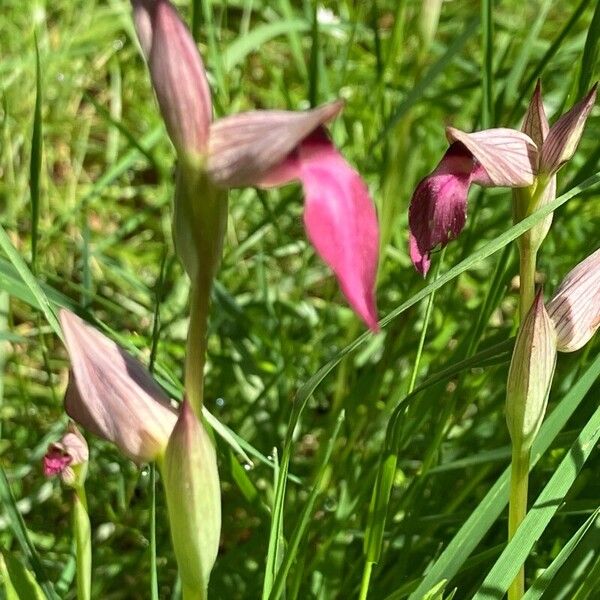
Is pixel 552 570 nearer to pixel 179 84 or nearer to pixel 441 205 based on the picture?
pixel 441 205

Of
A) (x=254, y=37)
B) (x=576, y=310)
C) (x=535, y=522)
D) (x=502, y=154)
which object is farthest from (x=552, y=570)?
(x=254, y=37)

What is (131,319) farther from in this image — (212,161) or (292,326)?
(212,161)

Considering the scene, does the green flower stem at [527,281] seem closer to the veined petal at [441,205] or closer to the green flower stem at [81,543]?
the veined petal at [441,205]

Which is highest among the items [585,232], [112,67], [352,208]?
[112,67]

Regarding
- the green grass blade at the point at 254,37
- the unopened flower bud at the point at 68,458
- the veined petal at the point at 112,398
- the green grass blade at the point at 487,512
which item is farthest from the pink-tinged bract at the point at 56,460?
the green grass blade at the point at 254,37

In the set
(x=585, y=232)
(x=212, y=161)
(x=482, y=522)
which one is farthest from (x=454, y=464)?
(x=585, y=232)

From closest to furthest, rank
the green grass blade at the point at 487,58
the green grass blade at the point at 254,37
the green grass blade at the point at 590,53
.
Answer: the green grass blade at the point at 590,53 < the green grass blade at the point at 487,58 < the green grass blade at the point at 254,37

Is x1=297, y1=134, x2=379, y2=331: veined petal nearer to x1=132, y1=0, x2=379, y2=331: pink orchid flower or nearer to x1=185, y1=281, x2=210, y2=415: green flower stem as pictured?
x1=132, y1=0, x2=379, y2=331: pink orchid flower
